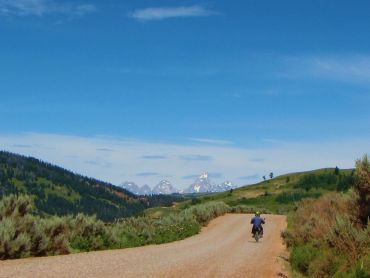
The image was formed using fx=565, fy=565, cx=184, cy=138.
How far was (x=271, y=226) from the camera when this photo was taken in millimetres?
49125

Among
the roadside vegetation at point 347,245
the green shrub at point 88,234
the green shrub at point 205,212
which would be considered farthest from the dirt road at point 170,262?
the green shrub at point 205,212

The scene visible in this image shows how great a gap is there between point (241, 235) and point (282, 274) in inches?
777

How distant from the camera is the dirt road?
1753cm

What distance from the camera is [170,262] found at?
2206 cm

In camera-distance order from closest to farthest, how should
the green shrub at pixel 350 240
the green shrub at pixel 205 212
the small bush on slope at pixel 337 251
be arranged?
the small bush on slope at pixel 337 251, the green shrub at pixel 350 240, the green shrub at pixel 205 212

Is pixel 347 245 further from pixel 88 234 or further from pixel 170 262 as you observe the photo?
pixel 88 234

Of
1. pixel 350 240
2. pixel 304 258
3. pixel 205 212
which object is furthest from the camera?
pixel 205 212

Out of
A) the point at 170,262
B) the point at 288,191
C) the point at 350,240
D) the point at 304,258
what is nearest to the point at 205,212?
the point at 170,262

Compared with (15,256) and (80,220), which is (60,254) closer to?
(15,256)

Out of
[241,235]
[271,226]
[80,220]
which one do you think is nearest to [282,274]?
[80,220]

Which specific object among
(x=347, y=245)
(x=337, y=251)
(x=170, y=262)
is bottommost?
(x=170, y=262)

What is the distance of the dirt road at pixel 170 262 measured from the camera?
57.5 ft

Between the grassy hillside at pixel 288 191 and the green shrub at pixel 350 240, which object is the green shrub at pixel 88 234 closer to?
the green shrub at pixel 350 240

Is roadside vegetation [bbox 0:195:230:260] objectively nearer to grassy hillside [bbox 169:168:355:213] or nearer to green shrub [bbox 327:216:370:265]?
green shrub [bbox 327:216:370:265]
